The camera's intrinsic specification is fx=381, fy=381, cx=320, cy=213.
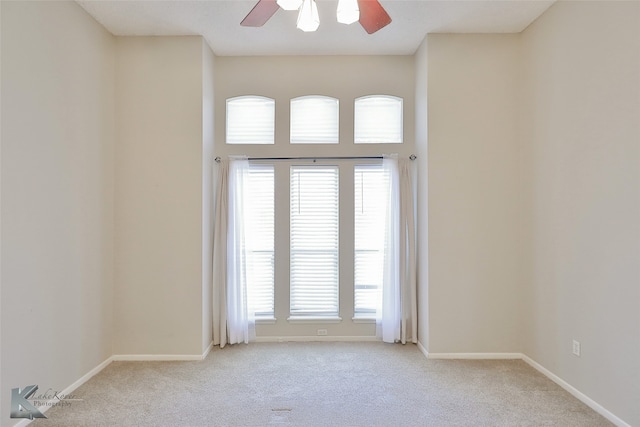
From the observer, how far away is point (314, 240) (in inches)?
174

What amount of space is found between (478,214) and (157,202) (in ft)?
10.7

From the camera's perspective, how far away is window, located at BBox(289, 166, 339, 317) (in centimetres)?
440

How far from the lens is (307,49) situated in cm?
422

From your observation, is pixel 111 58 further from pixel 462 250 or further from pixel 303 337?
pixel 462 250

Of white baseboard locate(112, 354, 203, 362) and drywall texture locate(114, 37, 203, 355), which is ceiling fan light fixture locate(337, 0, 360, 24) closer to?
drywall texture locate(114, 37, 203, 355)

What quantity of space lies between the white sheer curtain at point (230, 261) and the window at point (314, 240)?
0.57 meters

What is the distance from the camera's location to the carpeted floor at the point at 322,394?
8.86 feet

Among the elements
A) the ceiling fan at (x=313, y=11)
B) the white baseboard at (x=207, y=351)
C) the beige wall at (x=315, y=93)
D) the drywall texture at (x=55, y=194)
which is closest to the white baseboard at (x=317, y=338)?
the beige wall at (x=315, y=93)

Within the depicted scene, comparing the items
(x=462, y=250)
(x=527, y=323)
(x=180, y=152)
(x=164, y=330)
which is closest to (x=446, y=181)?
(x=462, y=250)

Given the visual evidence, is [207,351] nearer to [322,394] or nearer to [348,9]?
[322,394]

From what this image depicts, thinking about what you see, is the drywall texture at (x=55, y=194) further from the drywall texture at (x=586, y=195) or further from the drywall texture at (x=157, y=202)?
the drywall texture at (x=586, y=195)

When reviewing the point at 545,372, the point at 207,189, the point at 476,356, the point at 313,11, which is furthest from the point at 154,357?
the point at 545,372

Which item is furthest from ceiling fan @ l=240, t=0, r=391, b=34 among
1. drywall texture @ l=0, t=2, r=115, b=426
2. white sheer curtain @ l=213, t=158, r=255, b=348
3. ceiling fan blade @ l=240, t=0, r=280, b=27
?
white sheer curtain @ l=213, t=158, r=255, b=348

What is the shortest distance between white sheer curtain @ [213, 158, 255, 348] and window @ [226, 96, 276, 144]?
39cm
